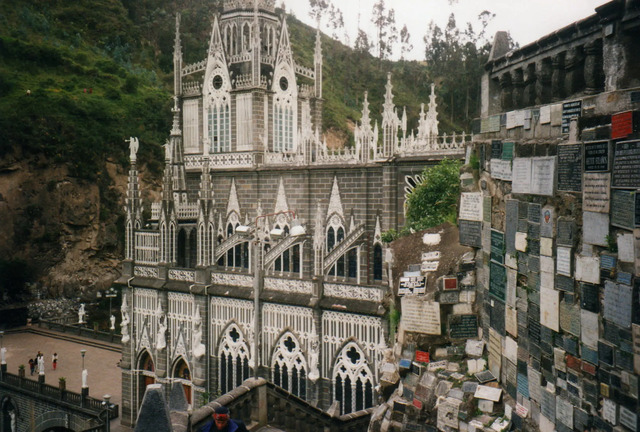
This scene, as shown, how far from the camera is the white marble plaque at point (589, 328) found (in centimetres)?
550

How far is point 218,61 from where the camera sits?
1188 inches

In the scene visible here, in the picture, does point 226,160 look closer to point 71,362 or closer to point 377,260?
point 377,260

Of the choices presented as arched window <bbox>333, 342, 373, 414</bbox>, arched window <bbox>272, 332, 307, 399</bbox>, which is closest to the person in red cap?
arched window <bbox>333, 342, 373, 414</bbox>

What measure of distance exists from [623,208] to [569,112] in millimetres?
1482

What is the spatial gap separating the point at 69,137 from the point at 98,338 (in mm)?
17050

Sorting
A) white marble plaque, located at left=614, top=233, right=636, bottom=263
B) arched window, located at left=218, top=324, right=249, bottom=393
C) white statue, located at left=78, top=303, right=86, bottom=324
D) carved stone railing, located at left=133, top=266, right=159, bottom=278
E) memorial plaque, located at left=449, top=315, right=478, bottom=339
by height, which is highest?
white marble plaque, located at left=614, top=233, right=636, bottom=263

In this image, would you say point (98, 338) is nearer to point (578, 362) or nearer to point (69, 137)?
point (69, 137)

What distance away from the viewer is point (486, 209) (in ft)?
27.8

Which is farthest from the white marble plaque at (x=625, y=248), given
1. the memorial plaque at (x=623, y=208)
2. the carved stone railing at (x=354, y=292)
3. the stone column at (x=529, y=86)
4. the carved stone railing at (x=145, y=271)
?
the carved stone railing at (x=145, y=271)

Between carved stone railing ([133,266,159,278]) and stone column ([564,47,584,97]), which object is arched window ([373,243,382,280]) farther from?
stone column ([564,47,584,97])

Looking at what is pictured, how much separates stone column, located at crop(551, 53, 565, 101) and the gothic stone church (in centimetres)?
1109

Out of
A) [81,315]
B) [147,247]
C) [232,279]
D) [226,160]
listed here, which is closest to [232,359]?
[232,279]

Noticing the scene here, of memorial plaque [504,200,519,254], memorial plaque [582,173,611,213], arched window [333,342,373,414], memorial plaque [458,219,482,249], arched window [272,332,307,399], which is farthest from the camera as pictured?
arched window [272,332,307,399]

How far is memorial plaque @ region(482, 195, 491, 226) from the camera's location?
328 inches
